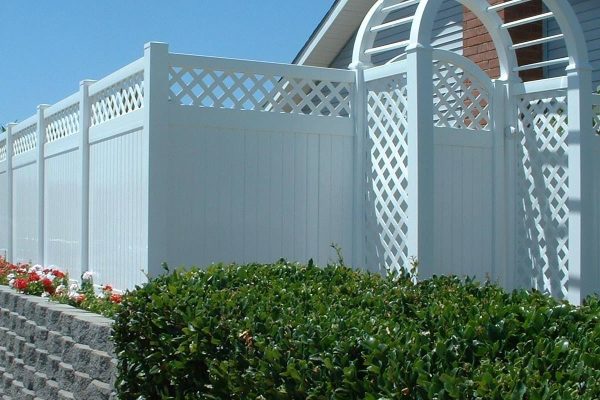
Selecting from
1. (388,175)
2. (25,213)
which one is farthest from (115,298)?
(25,213)

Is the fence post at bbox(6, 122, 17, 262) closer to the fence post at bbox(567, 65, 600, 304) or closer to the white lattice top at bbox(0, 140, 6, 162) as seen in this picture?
the white lattice top at bbox(0, 140, 6, 162)

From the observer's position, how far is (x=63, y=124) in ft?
35.1

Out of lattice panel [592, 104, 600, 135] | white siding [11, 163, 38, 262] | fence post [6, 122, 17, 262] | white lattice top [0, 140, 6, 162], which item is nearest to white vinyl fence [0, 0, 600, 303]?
lattice panel [592, 104, 600, 135]

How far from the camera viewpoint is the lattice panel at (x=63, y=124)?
33.2 feet

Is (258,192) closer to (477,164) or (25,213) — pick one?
(477,164)

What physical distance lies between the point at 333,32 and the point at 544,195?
6.82 meters

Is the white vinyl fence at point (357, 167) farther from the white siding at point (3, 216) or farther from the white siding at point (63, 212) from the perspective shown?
the white siding at point (3, 216)

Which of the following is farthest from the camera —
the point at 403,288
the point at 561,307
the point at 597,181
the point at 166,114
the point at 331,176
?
the point at 597,181

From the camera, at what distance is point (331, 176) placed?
322 inches

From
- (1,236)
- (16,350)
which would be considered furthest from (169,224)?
(1,236)

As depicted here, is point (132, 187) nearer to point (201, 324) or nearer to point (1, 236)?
point (201, 324)

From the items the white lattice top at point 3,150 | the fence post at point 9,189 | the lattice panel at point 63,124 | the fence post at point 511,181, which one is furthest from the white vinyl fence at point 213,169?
the white lattice top at point 3,150

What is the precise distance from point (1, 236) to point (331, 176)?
325 inches

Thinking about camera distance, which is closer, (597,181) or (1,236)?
(597,181)
